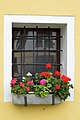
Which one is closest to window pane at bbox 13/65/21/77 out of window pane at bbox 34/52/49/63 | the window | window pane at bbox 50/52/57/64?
the window

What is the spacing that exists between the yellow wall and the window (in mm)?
268

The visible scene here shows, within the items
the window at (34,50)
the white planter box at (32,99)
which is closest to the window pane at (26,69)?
the window at (34,50)

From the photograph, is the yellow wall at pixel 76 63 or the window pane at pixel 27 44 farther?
the window pane at pixel 27 44

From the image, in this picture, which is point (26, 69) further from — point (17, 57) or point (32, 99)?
point (32, 99)

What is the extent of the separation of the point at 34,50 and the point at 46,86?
549mm

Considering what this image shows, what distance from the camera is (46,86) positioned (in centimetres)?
373

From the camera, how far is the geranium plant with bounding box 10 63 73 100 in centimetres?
369

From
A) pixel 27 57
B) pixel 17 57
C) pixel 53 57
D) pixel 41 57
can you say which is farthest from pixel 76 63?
pixel 17 57

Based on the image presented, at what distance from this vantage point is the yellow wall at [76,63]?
3.86m

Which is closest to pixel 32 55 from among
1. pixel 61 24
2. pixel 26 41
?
pixel 26 41

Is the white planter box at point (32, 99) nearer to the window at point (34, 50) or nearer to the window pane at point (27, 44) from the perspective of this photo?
the window at point (34, 50)

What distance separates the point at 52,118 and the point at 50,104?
0.17 m

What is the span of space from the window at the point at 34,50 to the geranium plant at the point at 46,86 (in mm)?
292

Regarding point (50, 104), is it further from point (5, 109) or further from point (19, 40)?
point (19, 40)
